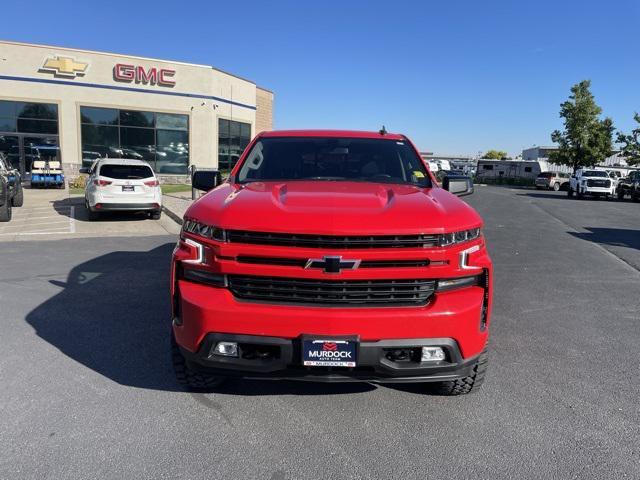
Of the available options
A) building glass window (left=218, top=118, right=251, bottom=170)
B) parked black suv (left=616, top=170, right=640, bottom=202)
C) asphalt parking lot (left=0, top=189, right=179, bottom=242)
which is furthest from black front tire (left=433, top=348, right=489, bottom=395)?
parked black suv (left=616, top=170, right=640, bottom=202)

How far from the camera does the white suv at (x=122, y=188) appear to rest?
490 inches

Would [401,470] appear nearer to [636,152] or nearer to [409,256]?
[409,256]

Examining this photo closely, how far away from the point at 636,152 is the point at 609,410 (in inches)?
2273

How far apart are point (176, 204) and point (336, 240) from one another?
14562mm

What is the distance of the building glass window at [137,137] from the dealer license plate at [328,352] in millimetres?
23108

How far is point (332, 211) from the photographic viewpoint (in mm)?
2951

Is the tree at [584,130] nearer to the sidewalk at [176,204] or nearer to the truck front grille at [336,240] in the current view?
the sidewalk at [176,204]

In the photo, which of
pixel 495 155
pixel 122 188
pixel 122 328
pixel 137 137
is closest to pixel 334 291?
pixel 122 328

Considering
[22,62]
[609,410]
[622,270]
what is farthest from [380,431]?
[22,62]

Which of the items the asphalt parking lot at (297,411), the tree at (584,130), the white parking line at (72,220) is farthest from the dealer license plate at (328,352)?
the tree at (584,130)

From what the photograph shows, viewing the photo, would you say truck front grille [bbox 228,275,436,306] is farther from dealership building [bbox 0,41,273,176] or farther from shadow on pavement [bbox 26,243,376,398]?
dealership building [bbox 0,41,273,176]

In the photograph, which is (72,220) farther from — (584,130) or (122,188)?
(584,130)

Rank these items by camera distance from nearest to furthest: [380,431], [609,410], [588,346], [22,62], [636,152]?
1. [380,431]
2. [609,410]
3. [588,346]
4. [22,62]
5. [636,152]

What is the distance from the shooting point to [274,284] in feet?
9.72
